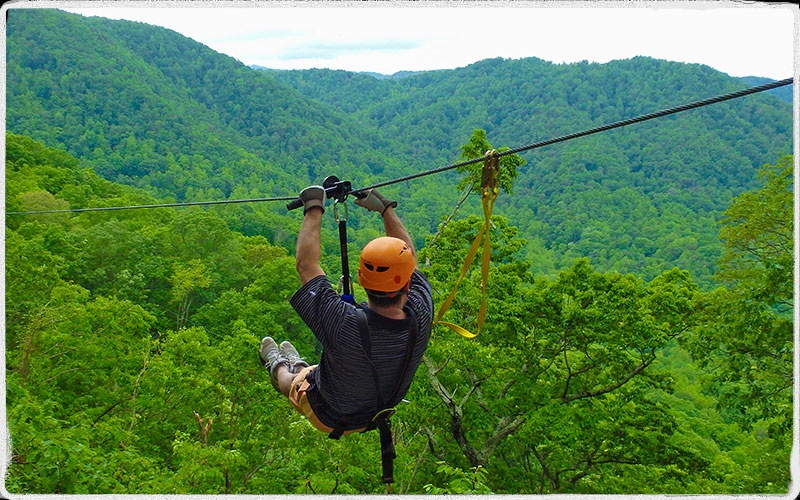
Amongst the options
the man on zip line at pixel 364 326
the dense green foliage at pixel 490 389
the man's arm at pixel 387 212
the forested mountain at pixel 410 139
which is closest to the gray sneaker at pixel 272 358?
the man on zip line at pixel 364 326

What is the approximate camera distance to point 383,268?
3.12 m

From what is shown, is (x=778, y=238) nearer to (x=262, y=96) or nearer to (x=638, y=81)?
(x=262, y=96)

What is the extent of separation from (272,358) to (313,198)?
1.31 m

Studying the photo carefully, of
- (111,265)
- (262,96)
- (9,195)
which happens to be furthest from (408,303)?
(262,96)

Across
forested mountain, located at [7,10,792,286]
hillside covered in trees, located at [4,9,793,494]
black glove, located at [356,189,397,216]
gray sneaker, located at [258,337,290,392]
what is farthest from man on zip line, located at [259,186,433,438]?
forested mountain, located at [7,10,792,286]

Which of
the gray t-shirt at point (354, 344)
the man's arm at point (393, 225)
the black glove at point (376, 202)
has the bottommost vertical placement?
the gray t-shirt at point (354, 344)

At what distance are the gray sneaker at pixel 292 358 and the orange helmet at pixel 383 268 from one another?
1193mm

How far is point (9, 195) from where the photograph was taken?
37.3 m

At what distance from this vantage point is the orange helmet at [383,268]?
3115 millimetres

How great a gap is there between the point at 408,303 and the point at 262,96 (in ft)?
527

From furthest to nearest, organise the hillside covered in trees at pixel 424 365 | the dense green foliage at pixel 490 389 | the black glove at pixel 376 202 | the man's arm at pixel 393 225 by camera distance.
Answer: the dense green foliage at pixel 490 389, the hillside covered in trees at pixel 424 365, the black glove at pixel 376 202, the man's arm at pixel 393 225

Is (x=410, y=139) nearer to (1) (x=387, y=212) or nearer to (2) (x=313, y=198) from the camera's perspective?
(1) (x=387, y=212)

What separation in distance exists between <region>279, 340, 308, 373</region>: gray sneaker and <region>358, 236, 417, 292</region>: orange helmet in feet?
3.92

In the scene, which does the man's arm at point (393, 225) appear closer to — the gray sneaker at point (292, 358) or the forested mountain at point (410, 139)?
the gray sneaker at point (292, 358)
